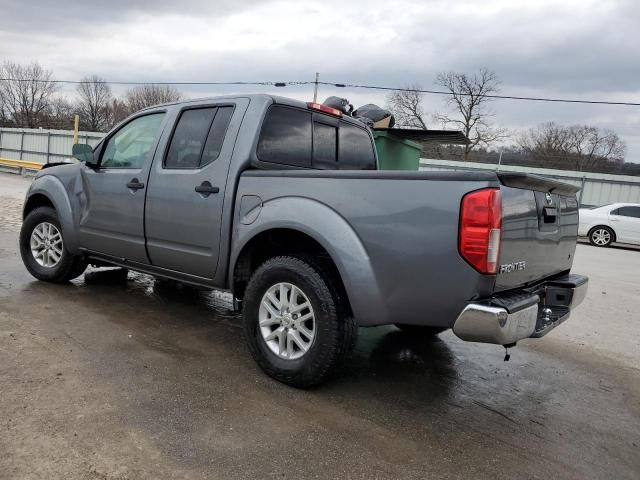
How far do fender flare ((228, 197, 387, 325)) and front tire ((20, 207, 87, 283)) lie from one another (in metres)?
2.90

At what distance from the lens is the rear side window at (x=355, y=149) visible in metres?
4.67

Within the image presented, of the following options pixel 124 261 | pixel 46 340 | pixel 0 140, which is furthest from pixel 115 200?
pixel 0 140

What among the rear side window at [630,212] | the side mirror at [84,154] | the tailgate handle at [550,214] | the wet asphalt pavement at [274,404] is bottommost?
the wet asphalt pavement at [274,404]

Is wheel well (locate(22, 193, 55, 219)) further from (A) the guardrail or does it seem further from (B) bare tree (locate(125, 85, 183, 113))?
(B) bare tree (locate(125, 85, 183, 113))

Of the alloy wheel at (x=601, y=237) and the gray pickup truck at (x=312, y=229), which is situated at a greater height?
the gray pickup truck at (x=312, y=229)

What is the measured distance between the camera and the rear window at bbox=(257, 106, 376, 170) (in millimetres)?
3982

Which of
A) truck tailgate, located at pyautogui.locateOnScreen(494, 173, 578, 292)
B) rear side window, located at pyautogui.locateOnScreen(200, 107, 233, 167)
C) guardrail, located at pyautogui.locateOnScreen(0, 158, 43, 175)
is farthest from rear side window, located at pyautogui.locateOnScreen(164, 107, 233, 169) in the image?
guardrail, located at pyautogui.locateOnScreen(0, 158, 43, 175)

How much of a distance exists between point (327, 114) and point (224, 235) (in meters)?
1.46

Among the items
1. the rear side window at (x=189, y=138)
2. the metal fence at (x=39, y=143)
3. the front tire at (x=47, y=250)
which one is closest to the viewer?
the rear side window at (x=189, y=138)

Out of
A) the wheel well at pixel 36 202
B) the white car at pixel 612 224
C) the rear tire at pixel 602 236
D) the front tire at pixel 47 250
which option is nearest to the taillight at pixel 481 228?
the front tire at pixel 47 250

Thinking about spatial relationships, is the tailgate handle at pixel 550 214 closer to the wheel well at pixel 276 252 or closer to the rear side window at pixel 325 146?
the wheel well at pixel 276 252

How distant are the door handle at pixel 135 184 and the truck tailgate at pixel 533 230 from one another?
9.89 feet

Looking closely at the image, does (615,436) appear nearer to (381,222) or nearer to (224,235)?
(381,222)

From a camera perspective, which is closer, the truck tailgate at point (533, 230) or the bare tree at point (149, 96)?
the truck tailgate at point (533, 230)
